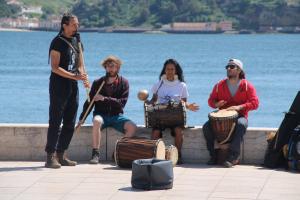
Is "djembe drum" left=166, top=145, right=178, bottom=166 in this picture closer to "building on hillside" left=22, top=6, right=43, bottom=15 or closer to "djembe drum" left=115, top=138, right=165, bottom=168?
"djembe drum" left=115, top=138, right=165, bottom=168

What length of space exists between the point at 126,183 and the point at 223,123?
158 cm

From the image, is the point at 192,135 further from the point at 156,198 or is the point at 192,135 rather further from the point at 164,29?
the point at 164,29

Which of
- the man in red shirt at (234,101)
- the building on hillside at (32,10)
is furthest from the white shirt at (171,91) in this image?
the building on hillside at (32,10)

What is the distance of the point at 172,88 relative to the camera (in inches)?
463

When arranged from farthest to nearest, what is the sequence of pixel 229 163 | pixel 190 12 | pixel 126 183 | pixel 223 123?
1. pixel 190 12
2. pixel 223 123
3. pixel 229 163
4. pixel 126 183

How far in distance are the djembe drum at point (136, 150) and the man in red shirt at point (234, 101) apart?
25.8 inches

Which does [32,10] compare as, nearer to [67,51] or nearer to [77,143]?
[77,143]

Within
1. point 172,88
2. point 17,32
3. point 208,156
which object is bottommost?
point 17,32

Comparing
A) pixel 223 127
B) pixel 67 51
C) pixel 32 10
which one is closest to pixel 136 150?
pixel 223 127

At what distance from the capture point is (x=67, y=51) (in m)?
11.0

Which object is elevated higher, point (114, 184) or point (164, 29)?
point (114, 184)

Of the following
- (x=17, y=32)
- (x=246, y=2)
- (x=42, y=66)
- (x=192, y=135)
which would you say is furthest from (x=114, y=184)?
(x=17, y=32)

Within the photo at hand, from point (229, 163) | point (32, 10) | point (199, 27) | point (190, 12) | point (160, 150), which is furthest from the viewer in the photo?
point (32, 10)

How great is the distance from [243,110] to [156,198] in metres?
2.33
